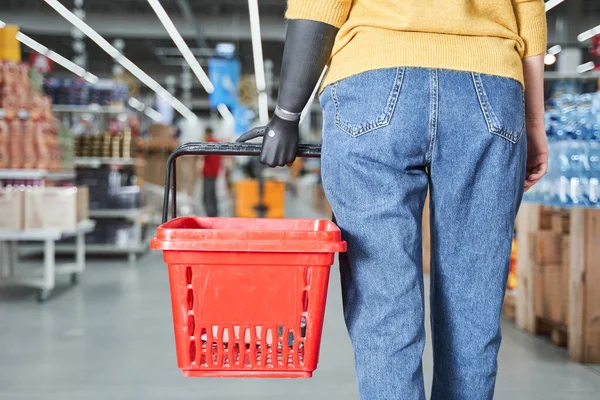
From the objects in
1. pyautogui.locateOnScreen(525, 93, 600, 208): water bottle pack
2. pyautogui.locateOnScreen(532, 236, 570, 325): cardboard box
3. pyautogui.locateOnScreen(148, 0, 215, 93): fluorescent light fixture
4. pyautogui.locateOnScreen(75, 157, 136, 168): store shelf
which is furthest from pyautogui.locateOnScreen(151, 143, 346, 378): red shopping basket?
pyautogui.locateOnScreen(148, 0, 215, 93): fluorescent light fixture

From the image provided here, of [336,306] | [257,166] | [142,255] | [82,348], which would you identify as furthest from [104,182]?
[257,166]

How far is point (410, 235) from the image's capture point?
4.57 feet

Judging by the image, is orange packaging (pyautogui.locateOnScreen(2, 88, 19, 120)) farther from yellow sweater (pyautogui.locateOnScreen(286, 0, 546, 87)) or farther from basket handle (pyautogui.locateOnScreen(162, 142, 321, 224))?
yellow sweater (pyautogui.locateOnScreen(286, 0, 546, 87))

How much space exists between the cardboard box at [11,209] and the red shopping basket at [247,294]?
4.22m

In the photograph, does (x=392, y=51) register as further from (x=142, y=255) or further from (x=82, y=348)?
(x=142, y=255)

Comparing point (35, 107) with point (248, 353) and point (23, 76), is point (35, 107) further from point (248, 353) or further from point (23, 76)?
point (248, 353)

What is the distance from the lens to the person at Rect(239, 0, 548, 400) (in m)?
1.35

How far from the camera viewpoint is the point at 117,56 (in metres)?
21.2

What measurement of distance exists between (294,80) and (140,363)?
7.86 ft

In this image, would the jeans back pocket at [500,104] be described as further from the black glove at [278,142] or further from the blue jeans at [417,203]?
the black glove at [278,142]

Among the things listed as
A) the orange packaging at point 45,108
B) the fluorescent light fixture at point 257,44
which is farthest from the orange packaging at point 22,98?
the fluorescent light fixture at point 257,44

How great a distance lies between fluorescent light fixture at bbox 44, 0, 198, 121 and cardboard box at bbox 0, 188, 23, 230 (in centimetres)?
893

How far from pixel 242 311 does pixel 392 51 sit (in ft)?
1.89

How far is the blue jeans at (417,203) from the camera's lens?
1352 millimetres
